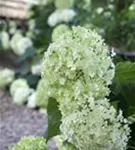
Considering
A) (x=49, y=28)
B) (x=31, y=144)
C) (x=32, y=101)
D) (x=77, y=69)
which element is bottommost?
(x=31, y=144)

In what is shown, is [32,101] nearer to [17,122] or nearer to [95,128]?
[17,122]

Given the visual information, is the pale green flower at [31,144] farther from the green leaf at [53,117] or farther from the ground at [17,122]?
the ground at [17,122]

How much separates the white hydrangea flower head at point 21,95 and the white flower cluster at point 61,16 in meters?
0.52

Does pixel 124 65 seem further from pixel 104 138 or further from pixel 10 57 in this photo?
pixel 10 57

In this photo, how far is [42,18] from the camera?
13.6ft

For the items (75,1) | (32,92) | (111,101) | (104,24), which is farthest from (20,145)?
(75,1)

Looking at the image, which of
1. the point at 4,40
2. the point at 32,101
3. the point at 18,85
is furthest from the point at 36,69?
the point at 4,40

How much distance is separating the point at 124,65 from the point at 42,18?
10.7 feet

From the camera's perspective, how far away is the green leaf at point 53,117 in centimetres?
91

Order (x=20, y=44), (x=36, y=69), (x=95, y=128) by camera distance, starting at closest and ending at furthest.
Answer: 1. (x=95, y=128)
2. (x=36, y=69)
3. (x=20, y=44)

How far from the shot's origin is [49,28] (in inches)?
157

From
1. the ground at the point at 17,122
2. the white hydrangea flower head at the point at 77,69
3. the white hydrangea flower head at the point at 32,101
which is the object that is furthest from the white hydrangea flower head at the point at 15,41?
the white hydrangea flower head at the point at 77,69

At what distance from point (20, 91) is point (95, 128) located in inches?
112

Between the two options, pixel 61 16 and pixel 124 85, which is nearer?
pixel 124 85
